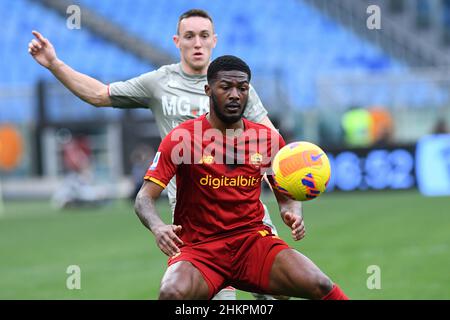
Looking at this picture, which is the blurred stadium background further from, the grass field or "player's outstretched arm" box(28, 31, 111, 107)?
"player's outstretched arm" box(28, 31, 111, 107)

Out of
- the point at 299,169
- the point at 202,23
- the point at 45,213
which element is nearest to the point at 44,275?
the point at 202,23

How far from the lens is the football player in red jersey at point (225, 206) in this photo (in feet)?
19.2

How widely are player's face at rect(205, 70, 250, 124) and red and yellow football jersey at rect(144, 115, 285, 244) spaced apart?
9.8 inches

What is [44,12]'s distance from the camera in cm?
3272

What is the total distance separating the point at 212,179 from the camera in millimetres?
6117

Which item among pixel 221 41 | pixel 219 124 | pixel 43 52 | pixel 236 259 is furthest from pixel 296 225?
pixel 221 41

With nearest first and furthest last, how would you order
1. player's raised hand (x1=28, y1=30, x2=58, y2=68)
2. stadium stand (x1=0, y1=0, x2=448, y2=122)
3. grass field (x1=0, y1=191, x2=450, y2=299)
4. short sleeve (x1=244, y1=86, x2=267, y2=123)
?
short sleeve (x1=244, y1=86, x2=267, y2=123)
player's raised hand (x1=28, y1=30, x2=58, y2=68)
grass field (x1=0, y1=191, x2=450, y2=299)
stadium stand (x1=0, y1=0, x2=448, y2=122)

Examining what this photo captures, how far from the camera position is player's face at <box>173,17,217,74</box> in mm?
7031

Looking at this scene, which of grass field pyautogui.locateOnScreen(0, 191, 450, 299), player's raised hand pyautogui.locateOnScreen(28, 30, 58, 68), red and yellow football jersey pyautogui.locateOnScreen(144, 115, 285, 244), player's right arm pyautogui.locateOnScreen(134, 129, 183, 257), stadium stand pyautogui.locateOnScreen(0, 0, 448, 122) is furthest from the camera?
stadium stand pyautogui.locateOnScreen(0, 0, 448, 122)

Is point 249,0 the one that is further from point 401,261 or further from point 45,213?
point 401,261

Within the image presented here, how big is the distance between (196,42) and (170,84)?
0.40 meters

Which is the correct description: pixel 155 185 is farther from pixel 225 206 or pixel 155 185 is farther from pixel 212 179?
pixel 225 206

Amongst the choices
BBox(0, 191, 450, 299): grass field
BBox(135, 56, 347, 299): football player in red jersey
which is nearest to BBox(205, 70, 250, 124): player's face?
BBox(135, 56, 347, 299): football player in red jersey
